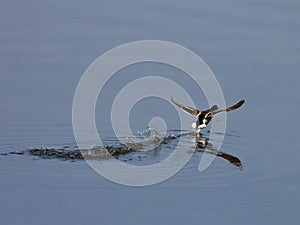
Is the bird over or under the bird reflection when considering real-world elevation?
over

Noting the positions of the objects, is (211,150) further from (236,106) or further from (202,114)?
(236,106)

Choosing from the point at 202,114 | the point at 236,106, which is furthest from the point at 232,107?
the point at 202,114

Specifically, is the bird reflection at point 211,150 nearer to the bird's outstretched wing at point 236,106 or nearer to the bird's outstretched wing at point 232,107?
the bird's outstretched wing at point 232,107

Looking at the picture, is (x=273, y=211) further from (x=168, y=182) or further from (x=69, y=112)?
(x=69, y=112)

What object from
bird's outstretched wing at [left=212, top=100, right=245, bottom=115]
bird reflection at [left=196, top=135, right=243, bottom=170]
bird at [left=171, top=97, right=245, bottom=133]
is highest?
bird's outstretched wing at [left=212, top=100, right=245, bottom=115]

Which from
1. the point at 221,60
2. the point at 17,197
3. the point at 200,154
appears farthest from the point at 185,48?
the point at 17,197

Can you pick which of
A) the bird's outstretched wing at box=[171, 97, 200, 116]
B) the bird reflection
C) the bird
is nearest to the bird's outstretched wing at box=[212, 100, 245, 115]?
the bird

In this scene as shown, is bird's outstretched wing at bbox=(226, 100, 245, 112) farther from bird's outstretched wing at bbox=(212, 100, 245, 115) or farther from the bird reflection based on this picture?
the bird reflection

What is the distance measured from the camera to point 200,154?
8055 mm

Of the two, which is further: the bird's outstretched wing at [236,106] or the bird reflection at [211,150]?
the bird's outstretched wing at [236,106]

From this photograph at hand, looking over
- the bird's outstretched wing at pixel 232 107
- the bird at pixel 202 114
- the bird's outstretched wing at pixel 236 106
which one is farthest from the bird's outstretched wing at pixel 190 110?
the bird's outstretched wing at pixel 236 106

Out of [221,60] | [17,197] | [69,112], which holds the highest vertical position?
[221,60]

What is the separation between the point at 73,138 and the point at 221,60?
2.17 metres

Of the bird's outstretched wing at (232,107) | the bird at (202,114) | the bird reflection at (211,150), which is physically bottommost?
the bird reflection at (211,150)
